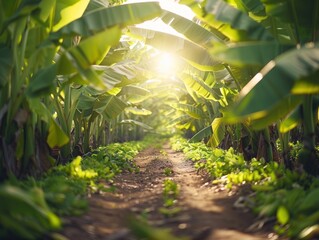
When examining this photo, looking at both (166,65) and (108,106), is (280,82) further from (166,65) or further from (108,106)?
(166,65)

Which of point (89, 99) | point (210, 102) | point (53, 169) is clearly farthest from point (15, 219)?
point (210, 102)

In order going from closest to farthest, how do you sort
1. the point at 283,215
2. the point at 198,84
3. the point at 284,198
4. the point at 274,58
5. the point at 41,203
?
the point at 41,203 < the point at 283,215 < the point at 284,198 < the point at 274,58 < the point at 198,84

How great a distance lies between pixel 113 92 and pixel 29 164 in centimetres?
406

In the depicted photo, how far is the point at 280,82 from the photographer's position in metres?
4.33

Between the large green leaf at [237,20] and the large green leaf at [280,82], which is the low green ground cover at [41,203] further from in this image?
the large green leaf at [237,20]

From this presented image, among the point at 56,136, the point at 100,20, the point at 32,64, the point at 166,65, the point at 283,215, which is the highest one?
the point at 100,20

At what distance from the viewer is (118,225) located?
4492mm

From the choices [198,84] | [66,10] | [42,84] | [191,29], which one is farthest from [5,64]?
[198,84]

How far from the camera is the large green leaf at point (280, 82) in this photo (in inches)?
155

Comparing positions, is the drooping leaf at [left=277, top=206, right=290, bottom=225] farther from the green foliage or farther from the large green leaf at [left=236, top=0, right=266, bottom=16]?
the large green leaf at [left=236, top=0, right=266, bottom=16]

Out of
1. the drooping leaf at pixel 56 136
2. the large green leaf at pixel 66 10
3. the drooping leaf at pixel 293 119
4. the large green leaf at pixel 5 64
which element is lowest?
the drooping leaf at pixel 293 119

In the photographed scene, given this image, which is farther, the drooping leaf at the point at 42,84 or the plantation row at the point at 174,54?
the drooping leaf at the point at 42,84

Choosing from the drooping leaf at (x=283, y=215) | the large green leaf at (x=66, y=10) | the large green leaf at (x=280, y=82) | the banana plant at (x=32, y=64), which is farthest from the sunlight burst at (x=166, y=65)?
the drooping leaf at (x=283, y=215)

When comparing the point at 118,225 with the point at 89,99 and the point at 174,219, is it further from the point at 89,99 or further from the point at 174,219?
the point at 89,99
